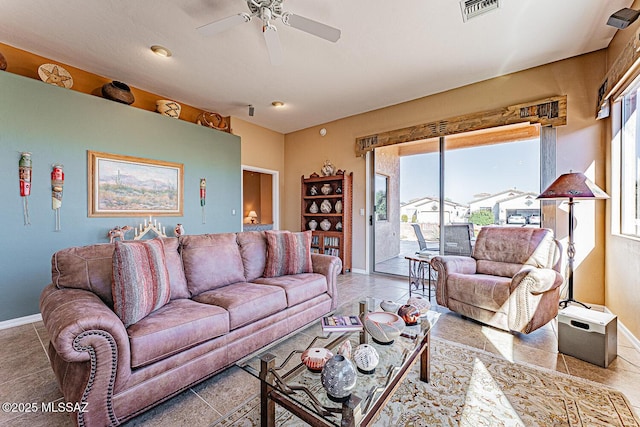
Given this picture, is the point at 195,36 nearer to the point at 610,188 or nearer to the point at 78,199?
the point at 78,199

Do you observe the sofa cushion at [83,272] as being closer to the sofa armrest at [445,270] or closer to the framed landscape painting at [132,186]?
the framed landscape painting at [132,186]

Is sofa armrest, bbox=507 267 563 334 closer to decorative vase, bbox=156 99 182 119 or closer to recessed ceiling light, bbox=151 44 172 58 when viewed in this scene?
recessed ceiling light, bbox=151 44 172 58

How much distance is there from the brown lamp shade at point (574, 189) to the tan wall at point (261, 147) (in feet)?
14.5

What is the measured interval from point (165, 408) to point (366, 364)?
126cm

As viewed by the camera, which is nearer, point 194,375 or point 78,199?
point 194,375

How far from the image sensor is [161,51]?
10.0ft

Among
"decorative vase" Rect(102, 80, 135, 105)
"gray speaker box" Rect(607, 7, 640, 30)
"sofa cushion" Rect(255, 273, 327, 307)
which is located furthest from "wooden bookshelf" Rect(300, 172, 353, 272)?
"gray speaker box" Rect(607, 7, 640, 30)

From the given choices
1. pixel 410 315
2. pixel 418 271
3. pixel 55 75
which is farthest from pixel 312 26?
pixel 418 271

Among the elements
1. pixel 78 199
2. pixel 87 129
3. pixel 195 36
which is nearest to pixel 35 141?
pixel 87 129

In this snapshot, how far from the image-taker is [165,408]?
159 centimetres

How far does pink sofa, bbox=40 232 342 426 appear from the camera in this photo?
4.24ft

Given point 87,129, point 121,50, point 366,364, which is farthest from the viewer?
point 87,129

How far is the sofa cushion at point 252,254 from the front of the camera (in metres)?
2.73

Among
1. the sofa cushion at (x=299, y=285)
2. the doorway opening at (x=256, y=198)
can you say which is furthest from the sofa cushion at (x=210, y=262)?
the doorway opening at (x=256, y=198)
